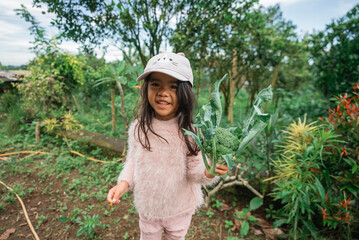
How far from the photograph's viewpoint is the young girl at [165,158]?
1.03m

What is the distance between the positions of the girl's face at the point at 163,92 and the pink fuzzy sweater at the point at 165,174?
0.12 m

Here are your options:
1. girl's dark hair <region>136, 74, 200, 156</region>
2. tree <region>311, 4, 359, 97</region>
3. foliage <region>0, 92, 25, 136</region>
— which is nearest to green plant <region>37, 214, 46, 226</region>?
girl's dark hair <region>136, 74, 200, 156</region>

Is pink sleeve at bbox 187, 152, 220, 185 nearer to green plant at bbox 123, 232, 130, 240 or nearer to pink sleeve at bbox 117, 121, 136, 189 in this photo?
pink sleeve at bbox 117, 121, 136, 189

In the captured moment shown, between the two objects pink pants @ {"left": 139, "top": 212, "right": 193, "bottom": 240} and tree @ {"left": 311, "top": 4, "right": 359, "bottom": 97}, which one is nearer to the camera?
pink pants @ {"left": 139, "top": 212, "right": 193, "bottom": 240}

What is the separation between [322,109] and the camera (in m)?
3.61

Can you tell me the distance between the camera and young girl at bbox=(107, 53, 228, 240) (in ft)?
3.39

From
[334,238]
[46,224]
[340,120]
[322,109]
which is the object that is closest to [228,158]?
[340,120]

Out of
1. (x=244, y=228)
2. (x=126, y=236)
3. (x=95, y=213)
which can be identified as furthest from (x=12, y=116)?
(x=244, y=228)

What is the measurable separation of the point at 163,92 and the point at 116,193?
2.17 feet

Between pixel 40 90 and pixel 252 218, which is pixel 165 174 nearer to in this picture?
pixel 252 218

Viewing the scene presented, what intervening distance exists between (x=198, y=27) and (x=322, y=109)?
9.99ft

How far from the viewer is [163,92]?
1.02m

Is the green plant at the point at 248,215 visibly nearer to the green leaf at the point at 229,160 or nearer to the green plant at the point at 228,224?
the green plant at the point at 228,224

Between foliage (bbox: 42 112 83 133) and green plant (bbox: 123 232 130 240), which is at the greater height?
foliage (bbox: 42 112 83 133)
